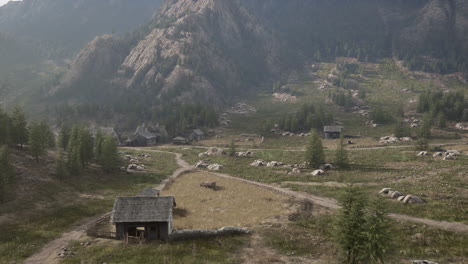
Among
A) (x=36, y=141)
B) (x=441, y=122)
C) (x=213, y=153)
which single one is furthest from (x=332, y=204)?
(x=441, y=122)

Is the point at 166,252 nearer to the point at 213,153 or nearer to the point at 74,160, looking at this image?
the point at 74,160

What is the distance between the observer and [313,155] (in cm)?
7088

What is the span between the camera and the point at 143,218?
33406mm

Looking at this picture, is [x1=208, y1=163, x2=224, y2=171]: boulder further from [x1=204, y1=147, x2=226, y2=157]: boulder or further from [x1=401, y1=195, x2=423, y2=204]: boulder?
[x1=401, y1=195, x2=423, y2=204]: boulder

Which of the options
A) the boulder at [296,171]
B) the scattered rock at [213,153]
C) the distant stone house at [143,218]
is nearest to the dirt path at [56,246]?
the distant stone house at [143,218]

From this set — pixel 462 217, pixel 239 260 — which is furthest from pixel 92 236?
pixel 462 217

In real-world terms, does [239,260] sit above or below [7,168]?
below

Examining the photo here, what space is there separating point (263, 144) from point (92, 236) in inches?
3303

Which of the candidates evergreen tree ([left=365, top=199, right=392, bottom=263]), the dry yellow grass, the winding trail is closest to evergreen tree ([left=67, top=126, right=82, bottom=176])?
the dry yellow grass

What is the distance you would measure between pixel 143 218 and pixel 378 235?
26166mm

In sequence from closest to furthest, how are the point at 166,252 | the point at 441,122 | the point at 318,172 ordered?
the point at 166,252, the point at 318,172, the point at 441,122

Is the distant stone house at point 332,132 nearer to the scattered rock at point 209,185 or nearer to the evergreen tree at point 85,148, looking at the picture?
the scattered rock at point 209,185

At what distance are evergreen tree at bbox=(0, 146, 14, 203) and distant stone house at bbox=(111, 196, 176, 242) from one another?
22.3 meters

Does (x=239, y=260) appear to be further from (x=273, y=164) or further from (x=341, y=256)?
(x=273, y=164)
